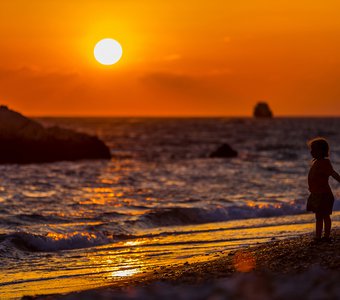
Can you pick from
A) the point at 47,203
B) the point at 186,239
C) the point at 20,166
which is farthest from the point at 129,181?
the point at 186,239

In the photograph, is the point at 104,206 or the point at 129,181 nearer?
the point at 104,206

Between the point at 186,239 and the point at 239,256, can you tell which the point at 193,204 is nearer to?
the point at 186,239

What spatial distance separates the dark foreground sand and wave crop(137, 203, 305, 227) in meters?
6.24

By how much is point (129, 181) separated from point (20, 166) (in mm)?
11719

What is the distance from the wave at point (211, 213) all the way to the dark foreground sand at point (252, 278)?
20.5 feet

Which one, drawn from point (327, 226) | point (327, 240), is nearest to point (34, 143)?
point (327, 226)

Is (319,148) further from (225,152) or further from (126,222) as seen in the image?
(225,152)

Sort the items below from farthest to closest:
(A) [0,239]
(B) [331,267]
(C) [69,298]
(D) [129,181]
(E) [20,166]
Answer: (E) [20,166]
(D) [129,181]
(A) [0,239]
(B) [331,267]
(C) [69,298]

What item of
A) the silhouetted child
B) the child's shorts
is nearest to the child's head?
the silhouetted child

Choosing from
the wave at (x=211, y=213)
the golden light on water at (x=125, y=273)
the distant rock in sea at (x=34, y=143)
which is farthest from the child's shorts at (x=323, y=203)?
the distant rock in sea at (x=34, y=143)

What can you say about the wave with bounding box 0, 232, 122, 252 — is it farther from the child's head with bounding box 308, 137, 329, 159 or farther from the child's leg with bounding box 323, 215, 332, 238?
the child's head with bounding box 308, 137, 329, 159

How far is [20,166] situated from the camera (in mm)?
39312

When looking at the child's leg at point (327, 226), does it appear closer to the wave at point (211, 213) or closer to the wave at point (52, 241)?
the wave at point (52, 241)

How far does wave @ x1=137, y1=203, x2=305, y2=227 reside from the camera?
17656mm
